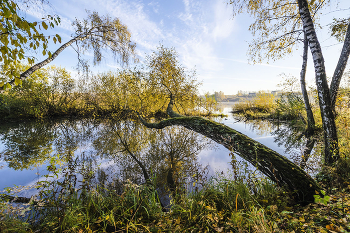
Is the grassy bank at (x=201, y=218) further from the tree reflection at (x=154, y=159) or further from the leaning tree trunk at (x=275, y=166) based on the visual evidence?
the tree reflection at (x=154, y=159)

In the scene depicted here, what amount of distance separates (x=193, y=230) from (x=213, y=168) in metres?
2.65

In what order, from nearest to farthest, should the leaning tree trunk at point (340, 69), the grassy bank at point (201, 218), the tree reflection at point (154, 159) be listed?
the grassy bank at point (201, 218) → the leaning tree trunk at point (340, 69) → the tree reflection at point (154, 159)

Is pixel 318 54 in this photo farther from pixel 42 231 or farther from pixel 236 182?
pixel 42 231

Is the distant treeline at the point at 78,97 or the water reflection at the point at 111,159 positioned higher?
the distant treeline at the point at 78,97

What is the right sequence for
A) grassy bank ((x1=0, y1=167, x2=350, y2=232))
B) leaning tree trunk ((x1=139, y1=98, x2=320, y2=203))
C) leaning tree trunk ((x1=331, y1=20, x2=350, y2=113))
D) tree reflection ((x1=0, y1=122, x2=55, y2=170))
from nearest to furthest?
grassy bank ((x1=0, y1=167, x2=350, y2=232)), leaning tree trunk ((x1=139, y1=98, x2=320, y2=203)), leaning tree trunk ((x1=331, y1=20, x2=350, y2=113)), tree reflection ((x1=0, y1=122, x2=55, y2=170))

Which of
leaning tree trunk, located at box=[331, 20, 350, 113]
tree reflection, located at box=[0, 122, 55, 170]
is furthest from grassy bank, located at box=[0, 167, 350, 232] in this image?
tree reflection, located at box=[0, 122, 55, 170]

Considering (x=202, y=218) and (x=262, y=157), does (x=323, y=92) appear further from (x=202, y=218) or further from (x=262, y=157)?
(x=202, y=218)

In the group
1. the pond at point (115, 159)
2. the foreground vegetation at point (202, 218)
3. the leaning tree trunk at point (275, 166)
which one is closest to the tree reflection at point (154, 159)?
the pond at point (115, 159)

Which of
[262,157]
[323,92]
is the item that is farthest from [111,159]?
[323,92]

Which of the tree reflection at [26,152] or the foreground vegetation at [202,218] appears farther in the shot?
the tree reflection at [26,152]

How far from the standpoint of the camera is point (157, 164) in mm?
4191

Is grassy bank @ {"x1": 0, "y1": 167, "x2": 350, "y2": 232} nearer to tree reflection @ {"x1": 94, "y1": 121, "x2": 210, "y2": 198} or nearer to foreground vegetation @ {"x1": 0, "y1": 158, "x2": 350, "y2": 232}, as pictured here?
foreground vegetation @ {"x1": 0, "y1": 158, "x2": 350, "y2": 232}

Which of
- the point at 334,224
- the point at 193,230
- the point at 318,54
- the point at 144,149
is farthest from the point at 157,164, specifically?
the point at 318,54

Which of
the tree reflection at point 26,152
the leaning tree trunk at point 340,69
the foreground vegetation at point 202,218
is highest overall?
the leaning tree trunk at point 340,69
